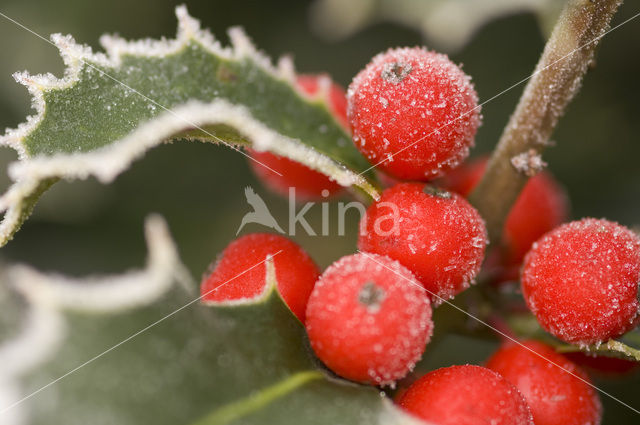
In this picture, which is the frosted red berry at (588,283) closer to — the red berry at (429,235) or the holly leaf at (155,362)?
the red berry at (429,235)

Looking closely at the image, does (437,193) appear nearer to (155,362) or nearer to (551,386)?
(551,386)

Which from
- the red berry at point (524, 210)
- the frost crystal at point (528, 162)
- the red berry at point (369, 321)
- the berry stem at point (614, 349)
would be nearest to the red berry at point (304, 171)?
the red berry at point (524, 210)

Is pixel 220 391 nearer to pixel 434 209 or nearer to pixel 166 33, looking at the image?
pixel 434 209

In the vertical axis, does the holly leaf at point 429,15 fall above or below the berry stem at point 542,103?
above

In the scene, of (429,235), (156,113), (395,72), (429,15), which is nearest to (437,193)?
(429,235)

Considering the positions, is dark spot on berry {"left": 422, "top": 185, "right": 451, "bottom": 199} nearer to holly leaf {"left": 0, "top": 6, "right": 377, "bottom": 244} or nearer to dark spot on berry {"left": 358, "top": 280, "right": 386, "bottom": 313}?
holly leaf {"left": 0, "top": 6, "right": 377, "bottom": 244}

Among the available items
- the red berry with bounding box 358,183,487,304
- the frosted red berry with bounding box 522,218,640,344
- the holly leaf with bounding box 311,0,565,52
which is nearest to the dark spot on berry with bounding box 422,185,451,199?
the red berry with bounding box 358,183,487,304
